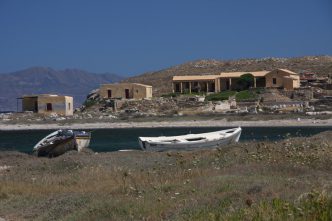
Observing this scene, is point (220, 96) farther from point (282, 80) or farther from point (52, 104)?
point (52, 104)

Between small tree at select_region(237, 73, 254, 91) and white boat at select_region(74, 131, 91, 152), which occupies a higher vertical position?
small tree at select_region(237, 73, 254, 91)

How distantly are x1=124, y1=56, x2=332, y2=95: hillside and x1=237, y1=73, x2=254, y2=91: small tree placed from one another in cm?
1495

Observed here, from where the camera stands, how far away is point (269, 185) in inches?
457

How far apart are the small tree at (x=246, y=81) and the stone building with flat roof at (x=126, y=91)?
12.6 meters

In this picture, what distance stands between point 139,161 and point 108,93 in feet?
232

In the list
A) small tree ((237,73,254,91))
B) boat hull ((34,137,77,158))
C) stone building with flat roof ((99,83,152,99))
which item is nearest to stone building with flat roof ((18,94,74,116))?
stone building with flat roof ((99,83,152,99))

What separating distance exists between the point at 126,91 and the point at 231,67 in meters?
32.8

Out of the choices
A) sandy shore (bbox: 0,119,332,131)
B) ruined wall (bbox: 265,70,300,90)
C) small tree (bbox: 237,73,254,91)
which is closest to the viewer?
sandy shore (bbox: 0,119,332,131)

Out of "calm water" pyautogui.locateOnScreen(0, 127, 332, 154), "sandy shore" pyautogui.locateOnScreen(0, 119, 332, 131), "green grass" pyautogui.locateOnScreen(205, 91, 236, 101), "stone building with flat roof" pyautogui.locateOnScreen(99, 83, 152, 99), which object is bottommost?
"calm water" pyautogui.locateOnScreen(0, 127, 332, 154)

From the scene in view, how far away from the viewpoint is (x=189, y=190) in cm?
1198

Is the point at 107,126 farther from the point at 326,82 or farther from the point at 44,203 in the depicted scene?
the point at 44,203

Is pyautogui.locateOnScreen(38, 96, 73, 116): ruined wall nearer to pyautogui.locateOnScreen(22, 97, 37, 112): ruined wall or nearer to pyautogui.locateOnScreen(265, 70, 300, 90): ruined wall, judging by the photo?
pyautogui.locateOnScreen(22, 97, 37, 112): ruined wall

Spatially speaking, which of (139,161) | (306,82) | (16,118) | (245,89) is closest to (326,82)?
(306,82)

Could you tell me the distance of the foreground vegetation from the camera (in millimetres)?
9156
